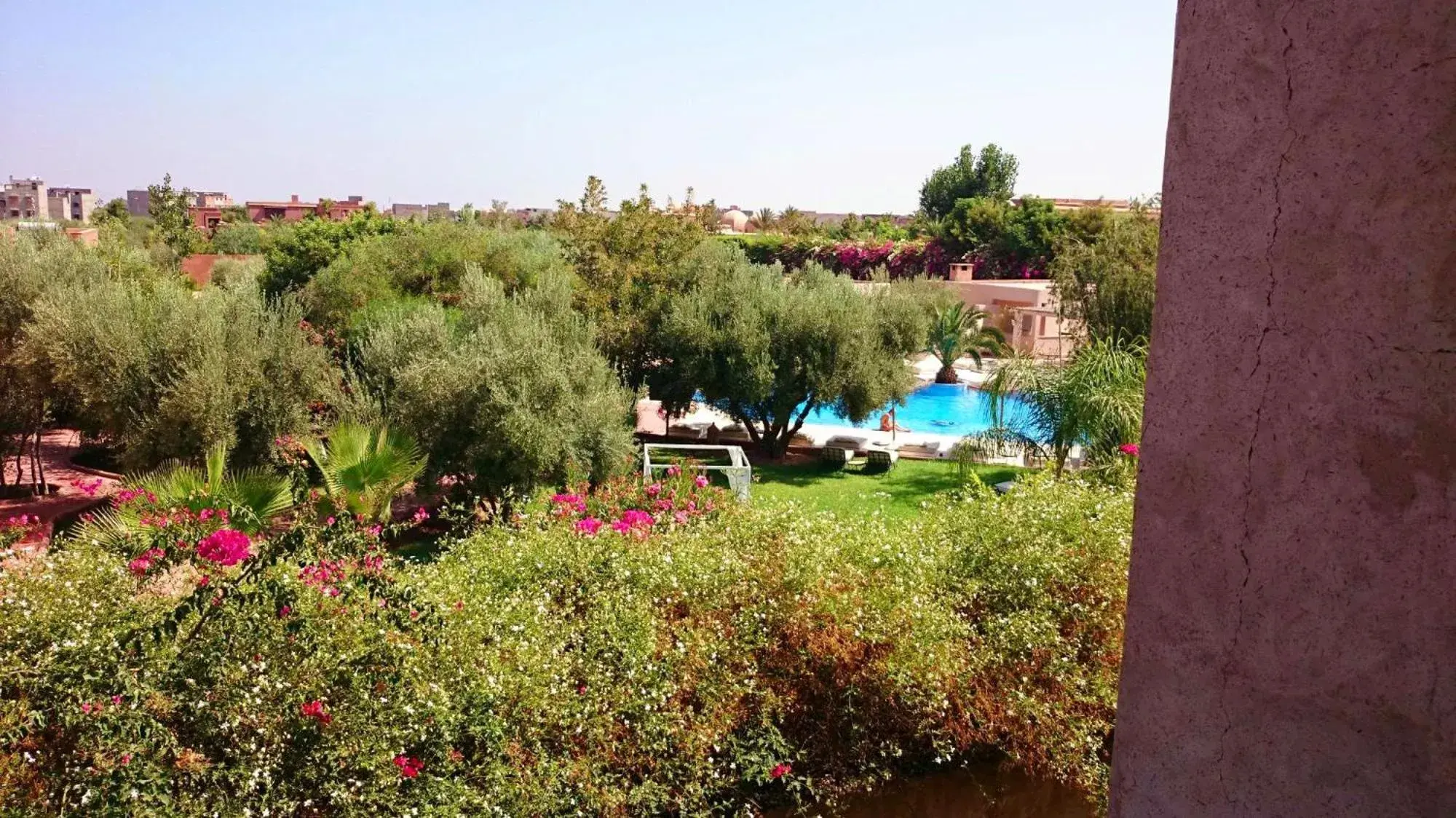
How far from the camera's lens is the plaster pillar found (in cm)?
170

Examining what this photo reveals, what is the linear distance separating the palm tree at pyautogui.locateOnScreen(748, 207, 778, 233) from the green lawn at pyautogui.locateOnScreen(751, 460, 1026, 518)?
41804mm

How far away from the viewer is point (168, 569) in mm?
4789

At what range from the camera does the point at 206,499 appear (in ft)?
27.0

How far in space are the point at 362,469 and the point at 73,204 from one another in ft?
135

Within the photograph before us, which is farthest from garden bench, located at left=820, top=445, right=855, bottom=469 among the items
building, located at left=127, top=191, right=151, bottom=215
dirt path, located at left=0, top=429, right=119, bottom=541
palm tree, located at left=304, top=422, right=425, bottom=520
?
building, located at left=127, top=191, right=151, bottom=215

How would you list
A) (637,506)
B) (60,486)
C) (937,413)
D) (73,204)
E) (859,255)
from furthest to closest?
(859,255) → (73,204) → (937,413) → (60,486) → (637,506)

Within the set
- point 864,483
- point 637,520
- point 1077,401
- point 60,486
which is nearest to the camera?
point 637,520

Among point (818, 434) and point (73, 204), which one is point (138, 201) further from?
point (818, 434)

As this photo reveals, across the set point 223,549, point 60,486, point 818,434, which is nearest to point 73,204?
point 60,486

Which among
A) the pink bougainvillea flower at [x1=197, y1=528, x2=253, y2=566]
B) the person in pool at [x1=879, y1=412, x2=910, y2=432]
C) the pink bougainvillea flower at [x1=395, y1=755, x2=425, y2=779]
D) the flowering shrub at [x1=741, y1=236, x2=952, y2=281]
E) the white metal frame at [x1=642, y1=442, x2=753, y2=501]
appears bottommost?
the person in pool at [x1=879, y1=412, x2=910, y2=432]

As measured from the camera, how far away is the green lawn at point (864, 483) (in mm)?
13539

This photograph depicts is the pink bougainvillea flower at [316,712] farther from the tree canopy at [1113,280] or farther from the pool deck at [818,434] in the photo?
the tree canopy at [1113,280]

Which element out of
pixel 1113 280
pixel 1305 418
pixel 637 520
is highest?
pixel 1113 280

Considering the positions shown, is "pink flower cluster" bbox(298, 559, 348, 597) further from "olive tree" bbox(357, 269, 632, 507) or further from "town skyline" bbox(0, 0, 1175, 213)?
"olive tree" bbox(357, 269, 632, 507)
